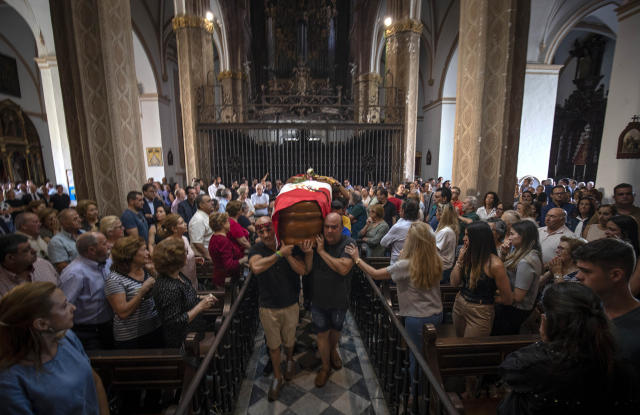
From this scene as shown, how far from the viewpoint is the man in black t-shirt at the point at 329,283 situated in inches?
95.4

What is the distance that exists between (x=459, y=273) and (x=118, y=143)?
5322mm

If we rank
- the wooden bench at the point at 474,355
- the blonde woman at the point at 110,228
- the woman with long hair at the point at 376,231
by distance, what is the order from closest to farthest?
the wooden bench at the point at 474,355
the blonde woman at the point at 110,228
the woman with long hair at the point at 376,231

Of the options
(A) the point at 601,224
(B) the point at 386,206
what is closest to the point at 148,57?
(B) the point at 386,206

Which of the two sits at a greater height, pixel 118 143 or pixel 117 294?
pixel 118 143

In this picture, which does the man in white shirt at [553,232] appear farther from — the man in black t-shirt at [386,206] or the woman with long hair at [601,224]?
the man in black t-shirt at [386,206]

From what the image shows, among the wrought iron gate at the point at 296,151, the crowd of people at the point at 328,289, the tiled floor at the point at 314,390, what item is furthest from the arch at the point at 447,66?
the tiled floor at the point at 314,390

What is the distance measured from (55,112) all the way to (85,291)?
979 cm

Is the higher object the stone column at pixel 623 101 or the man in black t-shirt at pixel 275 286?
the stone column at pixel 623 101

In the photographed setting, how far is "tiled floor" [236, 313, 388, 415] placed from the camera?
254 cm

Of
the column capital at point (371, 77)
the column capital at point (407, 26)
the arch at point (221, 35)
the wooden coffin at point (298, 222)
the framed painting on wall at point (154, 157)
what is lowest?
the wooden coffin at point (298, 222)

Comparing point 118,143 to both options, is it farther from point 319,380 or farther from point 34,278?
point 319,380

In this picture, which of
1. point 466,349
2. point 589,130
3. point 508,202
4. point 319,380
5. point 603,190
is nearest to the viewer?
point 466,349

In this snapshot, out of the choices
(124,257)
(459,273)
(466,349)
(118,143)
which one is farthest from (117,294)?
(118,143)

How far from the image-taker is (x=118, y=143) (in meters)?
4.72
